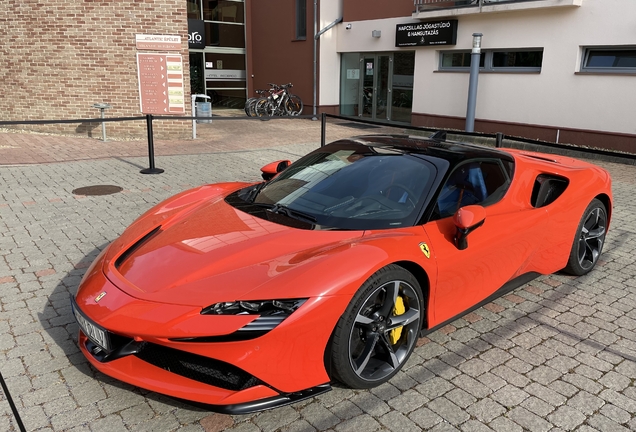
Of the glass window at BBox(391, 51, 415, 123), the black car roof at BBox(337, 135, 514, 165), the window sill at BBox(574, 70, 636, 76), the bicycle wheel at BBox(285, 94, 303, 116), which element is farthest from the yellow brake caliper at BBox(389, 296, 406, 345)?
the bicycle wheel at BBox(285, 94, 303, 116)

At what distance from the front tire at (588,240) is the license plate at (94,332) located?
380cm

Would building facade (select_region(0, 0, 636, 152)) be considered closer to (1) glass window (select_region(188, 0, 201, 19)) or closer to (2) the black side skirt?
(1) glass window (select_region(188, 0, 201, 19))

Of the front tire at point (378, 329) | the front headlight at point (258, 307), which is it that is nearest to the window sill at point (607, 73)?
the front tire at point (378, 329)

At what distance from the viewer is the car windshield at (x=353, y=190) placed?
11.4ft

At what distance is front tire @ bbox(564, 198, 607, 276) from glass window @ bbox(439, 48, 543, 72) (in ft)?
32.1

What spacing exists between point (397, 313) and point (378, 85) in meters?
16.5

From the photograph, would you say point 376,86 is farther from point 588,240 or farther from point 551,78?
point 588,240

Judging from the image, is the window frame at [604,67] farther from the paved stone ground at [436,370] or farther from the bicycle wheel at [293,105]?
the bicycle wheel at [293,105]

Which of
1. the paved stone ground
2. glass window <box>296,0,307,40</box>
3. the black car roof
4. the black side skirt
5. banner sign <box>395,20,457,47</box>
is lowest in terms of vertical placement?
the paved stone ground

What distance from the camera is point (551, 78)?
13227mm

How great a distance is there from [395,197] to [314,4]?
1686cm

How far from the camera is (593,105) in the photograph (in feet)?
40.9

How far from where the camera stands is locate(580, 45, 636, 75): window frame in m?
11.8

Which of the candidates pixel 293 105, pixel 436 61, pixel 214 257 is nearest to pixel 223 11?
pixel 293 105
